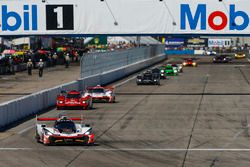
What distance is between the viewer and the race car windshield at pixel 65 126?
29.4m

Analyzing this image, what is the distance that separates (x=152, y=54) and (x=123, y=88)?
194ft

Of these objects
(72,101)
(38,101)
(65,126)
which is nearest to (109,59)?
(72,101)

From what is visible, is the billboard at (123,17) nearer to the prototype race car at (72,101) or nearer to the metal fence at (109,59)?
the prototype race car at (72,101)

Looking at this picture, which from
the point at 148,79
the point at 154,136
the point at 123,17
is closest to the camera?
the point at 154,136

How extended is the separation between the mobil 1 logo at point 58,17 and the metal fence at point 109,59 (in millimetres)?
24705

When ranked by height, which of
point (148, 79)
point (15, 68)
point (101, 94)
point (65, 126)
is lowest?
point (15, 68)

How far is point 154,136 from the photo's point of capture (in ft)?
106

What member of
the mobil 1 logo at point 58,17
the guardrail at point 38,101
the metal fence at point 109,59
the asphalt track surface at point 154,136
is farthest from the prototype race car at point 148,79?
the mobil 1 logo at point 58,17

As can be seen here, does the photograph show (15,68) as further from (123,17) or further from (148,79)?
(123,17)

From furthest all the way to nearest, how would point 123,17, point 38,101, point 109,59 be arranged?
1. point 109,59
2. point 38,101
3. point 123,17

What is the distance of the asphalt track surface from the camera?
25.3 metres

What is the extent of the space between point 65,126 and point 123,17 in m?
10.7

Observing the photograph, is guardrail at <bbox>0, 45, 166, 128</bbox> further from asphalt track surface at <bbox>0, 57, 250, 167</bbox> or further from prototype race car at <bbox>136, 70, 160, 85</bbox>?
prototype race car at <bbox>136, 70, 160, 85</bbox>

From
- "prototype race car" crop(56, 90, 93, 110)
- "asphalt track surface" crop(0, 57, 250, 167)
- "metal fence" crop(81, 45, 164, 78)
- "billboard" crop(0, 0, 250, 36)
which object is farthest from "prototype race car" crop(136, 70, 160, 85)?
"billboard" crop(0, 0, 250, 36)
